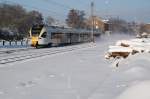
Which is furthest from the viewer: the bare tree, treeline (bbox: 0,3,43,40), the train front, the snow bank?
the bare tree

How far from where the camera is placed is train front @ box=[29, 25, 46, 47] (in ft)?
163

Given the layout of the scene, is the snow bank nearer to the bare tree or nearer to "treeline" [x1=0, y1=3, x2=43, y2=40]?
"treeline" [x1=0, y1=3, x2=43, y2=40]

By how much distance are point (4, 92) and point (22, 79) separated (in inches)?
137

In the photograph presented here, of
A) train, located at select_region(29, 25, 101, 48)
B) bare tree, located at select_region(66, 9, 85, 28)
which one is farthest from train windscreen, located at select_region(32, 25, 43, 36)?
bare tree, located at select_region(66, 9, 85, 28)

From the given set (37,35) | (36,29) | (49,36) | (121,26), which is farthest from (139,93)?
(121,26)

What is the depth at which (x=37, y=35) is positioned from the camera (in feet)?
164

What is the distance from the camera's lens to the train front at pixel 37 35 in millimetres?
49531

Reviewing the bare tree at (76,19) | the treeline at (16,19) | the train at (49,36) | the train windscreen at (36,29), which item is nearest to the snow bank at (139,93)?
the train at (49,36)

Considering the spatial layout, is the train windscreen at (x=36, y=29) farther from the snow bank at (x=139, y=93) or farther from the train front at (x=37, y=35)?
the snow bank at (x=139, y=93)

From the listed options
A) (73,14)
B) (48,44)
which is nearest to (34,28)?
(48,44)

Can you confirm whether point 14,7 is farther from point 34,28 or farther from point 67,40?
point 34,28

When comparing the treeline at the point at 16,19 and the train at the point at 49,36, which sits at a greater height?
the treeline at the point at 16,19

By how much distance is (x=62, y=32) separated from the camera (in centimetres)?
5747

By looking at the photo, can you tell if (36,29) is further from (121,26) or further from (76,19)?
(121,26)
